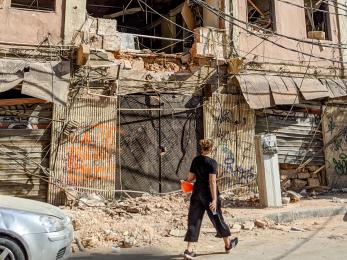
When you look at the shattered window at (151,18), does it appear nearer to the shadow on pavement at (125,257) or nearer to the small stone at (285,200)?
the small stone at (285,200)

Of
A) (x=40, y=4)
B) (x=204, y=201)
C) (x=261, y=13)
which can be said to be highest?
(x=261, y=13)

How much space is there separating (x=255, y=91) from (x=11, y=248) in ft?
26.4

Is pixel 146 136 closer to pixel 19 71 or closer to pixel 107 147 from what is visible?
pixel 107 147

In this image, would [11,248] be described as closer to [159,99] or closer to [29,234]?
[29,234]

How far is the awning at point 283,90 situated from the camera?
34.3 feet

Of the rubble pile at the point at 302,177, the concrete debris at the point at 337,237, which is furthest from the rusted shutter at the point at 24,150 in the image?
the rubble pile at the point at 302,177

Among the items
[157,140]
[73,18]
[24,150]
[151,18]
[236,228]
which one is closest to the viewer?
[236,228]

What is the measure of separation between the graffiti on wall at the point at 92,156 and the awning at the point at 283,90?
4.83 m

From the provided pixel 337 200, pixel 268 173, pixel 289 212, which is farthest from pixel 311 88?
pixel 289 212

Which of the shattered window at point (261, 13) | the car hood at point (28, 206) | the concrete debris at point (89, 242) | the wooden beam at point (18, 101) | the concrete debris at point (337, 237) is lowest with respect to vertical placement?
the concrete debris at point (337, 237)

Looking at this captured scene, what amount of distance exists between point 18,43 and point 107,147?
336 cm

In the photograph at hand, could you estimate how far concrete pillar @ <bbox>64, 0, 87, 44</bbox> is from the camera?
9211 millimetres

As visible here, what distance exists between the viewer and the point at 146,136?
9.58m

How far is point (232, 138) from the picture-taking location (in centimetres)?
1027
